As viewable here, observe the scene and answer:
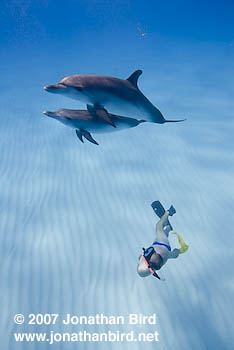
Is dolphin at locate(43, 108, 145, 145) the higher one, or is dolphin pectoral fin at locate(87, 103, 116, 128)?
dolphin at locate(43, 108, 145, 145)

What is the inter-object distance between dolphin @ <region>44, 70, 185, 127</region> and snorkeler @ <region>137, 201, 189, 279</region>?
1598mm

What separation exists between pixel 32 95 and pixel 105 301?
1196cm

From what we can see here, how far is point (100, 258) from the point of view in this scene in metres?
4.28

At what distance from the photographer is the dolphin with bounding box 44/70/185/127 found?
2842 millimetres

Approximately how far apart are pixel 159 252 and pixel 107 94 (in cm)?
212

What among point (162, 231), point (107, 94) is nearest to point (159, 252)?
point (162, 231)

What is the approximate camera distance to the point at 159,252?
11.2 ft

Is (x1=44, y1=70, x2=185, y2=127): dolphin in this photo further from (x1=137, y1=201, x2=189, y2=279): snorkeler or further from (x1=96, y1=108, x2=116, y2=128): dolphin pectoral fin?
(x1=137, y1=201, x2=189, y2=279): snorkeler

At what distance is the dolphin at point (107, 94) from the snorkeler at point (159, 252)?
160 cm

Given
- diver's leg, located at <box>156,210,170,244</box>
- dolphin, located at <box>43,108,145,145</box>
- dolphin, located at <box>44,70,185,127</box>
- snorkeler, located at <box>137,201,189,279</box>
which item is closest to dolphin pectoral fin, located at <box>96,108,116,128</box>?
dolphin, located at <box>44,70,185,127</box>

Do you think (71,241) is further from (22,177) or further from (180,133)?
(180,133)

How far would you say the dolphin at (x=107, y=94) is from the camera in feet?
9.32

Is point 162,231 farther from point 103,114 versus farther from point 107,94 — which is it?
point 107,94

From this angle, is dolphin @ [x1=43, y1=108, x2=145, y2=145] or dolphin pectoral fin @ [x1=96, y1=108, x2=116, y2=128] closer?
dolphin pectoral fin @ [x1=96, y1=108, x2=116, y2=128]
